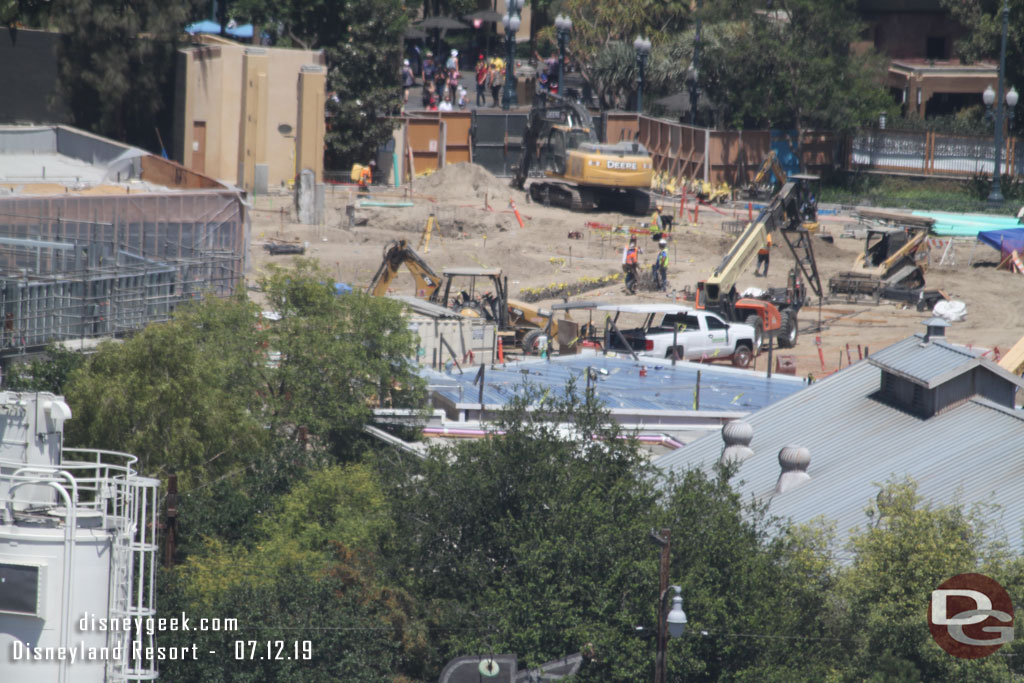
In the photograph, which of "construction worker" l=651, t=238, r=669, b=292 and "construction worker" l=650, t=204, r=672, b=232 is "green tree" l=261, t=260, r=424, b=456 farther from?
"construction worker" l=650, t=204, r=672, b=232

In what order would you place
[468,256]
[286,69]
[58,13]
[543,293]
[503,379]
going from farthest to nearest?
[286,69] → [58,13] → [468,256] → [543,293] → [503,379]

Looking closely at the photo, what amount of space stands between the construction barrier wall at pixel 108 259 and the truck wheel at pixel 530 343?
7.39 meters

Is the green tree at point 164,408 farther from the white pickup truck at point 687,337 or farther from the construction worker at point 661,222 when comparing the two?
the construction worker at point 661,222

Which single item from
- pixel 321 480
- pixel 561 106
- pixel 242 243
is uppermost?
pixel 561 106

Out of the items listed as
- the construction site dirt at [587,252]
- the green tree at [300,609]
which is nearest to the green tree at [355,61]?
the construction site dirt at [587,252]

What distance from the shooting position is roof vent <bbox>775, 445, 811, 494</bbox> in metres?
23.1

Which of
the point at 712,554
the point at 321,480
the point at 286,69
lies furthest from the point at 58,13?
the point at 712,554

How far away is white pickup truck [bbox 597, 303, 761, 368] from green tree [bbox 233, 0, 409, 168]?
2656cm

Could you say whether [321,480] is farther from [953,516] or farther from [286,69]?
[286,69]

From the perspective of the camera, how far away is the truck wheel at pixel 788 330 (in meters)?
42.8

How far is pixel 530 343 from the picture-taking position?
39.2m

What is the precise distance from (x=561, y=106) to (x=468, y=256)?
13847 mm

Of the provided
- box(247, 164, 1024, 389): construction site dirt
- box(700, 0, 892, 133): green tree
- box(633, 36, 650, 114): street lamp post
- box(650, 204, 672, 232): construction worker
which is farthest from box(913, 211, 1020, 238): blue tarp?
box(633, 36, 650, 114): street lamp post

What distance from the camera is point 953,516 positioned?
1875 centimetres
